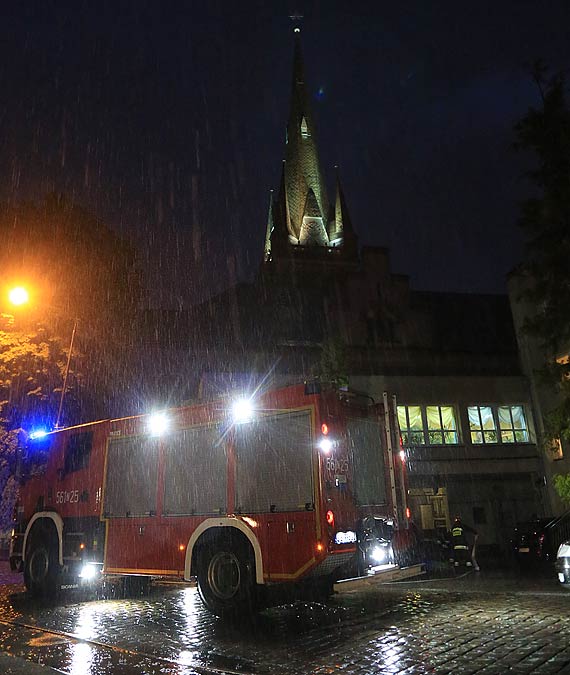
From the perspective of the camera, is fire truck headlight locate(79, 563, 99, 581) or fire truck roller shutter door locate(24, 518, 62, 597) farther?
fire truck roller shutter door locate(24, 518, 62, 597)

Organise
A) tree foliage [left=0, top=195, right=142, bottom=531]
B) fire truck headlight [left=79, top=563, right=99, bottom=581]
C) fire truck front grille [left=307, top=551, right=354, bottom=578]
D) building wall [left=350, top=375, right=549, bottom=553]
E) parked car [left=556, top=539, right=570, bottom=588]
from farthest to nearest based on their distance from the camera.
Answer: building wall [left=350, top=375, right=549, bottom=553] < tree foliage [left=0, top=195, right=142, bottom=531] < fire truck headlight [left=79, top=563, right=99, bottom=581] < parked car [left=556, top=539, right=570, bottom=588] < fire truck front grille [left=307, top=551, right=354, bottom=578]

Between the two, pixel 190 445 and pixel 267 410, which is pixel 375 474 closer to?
pixel 267 410

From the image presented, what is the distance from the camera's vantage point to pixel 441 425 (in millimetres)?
24547

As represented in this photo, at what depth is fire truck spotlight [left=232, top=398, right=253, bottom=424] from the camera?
8.18 m

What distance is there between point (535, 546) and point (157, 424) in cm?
1211

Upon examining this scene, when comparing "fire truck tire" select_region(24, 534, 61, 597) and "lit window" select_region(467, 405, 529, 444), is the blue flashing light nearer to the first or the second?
"fire truck tire" select_region(24, 534, 61, 597)

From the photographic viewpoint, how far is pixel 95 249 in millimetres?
16656

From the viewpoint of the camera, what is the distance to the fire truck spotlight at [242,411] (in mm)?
8180

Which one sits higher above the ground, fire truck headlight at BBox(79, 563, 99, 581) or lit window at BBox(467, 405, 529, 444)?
lit window at BBox(467, 405, 529, 444)

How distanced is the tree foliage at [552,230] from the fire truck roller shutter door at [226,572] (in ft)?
31.8

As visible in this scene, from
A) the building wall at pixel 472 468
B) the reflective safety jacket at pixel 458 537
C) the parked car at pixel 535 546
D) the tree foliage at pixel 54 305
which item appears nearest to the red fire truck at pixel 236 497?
the tree foliage at pixel 54 305

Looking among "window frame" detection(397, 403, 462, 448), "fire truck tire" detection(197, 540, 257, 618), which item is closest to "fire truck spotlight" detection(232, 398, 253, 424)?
"fire truck tire" detection(197, 540, 257, 618)

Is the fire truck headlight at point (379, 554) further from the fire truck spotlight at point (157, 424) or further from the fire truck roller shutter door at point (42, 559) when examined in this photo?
the fire truck roller shutter door at point (42, 559)

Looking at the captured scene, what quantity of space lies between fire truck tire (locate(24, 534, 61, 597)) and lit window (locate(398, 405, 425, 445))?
54.1 ft
